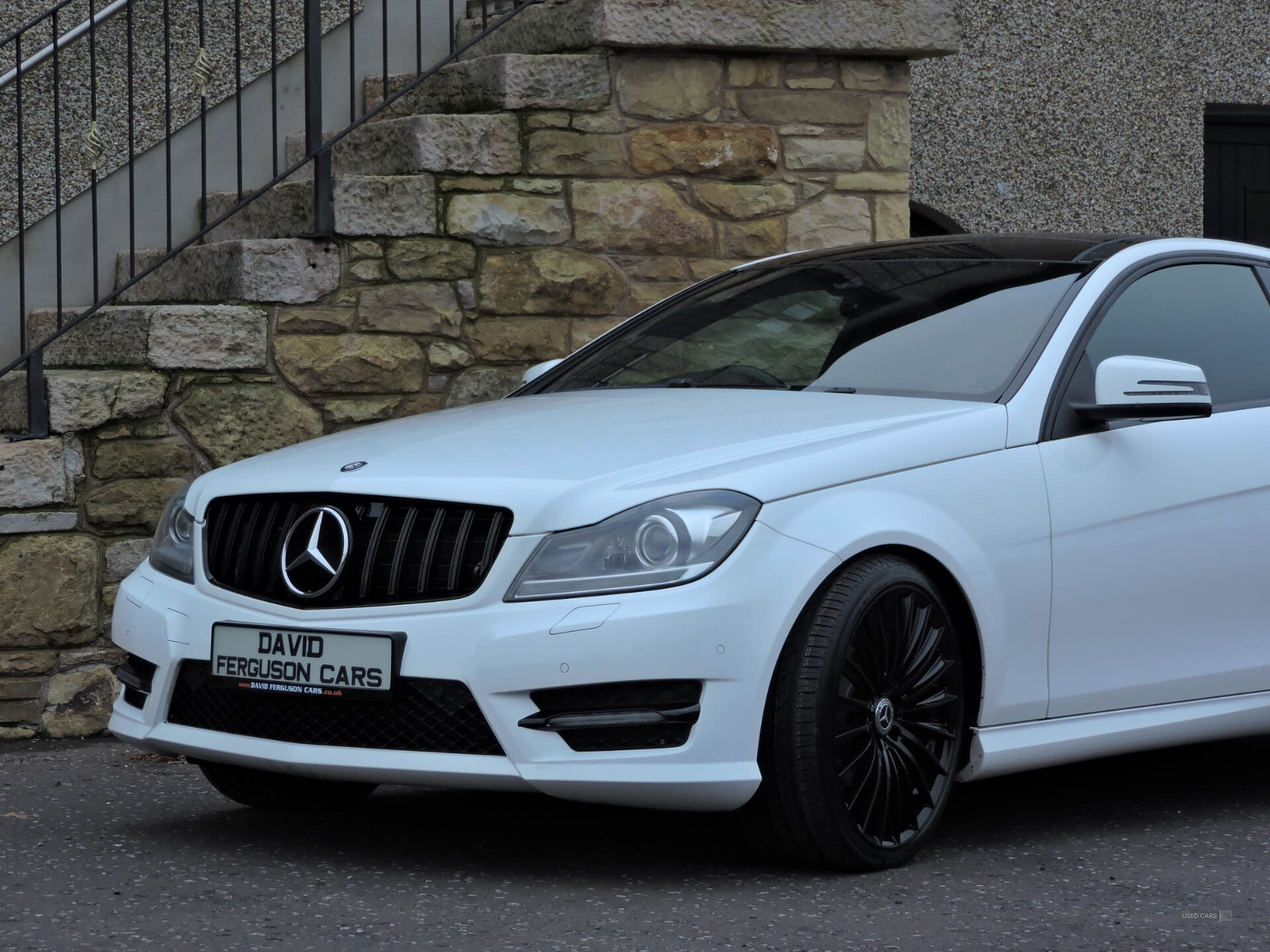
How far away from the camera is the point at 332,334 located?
22.8 feet

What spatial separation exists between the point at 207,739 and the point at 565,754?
889 mm

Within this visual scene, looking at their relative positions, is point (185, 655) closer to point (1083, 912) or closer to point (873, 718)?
point (873, 718)

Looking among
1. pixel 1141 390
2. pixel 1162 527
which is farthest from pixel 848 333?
pixel 1162 527

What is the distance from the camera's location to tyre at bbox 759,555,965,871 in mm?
3830

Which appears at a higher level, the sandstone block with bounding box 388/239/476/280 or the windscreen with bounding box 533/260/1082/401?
the sandstone block with bounding box 388/239/476/280

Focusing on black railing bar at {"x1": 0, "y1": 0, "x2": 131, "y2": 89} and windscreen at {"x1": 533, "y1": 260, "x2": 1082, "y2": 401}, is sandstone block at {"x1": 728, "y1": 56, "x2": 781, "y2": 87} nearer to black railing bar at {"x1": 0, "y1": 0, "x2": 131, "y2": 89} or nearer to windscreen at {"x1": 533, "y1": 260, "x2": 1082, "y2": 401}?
windscreen at {"x1": 533, "y1": 260, "x2": 1082, "y2": 401}

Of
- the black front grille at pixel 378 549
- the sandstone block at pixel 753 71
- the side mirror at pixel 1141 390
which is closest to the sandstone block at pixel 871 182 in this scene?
the sandstone block at pixel 753 71

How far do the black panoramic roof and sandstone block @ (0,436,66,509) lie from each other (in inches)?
100

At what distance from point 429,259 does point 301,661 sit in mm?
3328

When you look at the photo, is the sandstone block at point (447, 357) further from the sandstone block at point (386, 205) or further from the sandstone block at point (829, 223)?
the sandstone block at point (829, 223)

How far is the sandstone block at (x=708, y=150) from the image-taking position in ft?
24.3

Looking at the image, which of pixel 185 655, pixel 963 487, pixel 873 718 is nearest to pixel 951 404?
pixel 963 487

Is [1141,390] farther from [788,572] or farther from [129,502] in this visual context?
[129,502]

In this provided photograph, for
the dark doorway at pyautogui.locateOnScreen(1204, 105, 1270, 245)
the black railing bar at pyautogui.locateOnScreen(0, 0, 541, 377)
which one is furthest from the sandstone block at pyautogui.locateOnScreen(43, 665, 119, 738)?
the dark doorway at pyautogui.locateOnScreen(1204, 105, 1270, 245)
